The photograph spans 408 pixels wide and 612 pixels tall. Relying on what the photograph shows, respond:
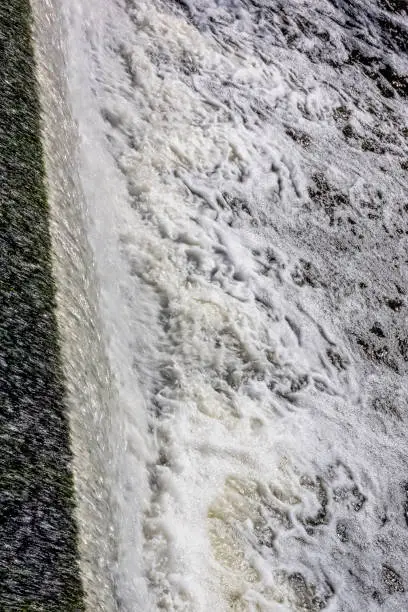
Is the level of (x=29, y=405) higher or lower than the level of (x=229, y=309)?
higher

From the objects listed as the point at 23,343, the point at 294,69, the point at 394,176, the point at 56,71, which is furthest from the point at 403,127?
the point at 23,343

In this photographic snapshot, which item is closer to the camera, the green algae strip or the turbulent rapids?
the green algae strip

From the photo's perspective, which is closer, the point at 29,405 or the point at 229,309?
the point at 29,405

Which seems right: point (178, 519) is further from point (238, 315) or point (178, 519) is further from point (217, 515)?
point (238, 315)

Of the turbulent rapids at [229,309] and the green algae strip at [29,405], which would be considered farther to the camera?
the turbulent rapids at [229,309]
